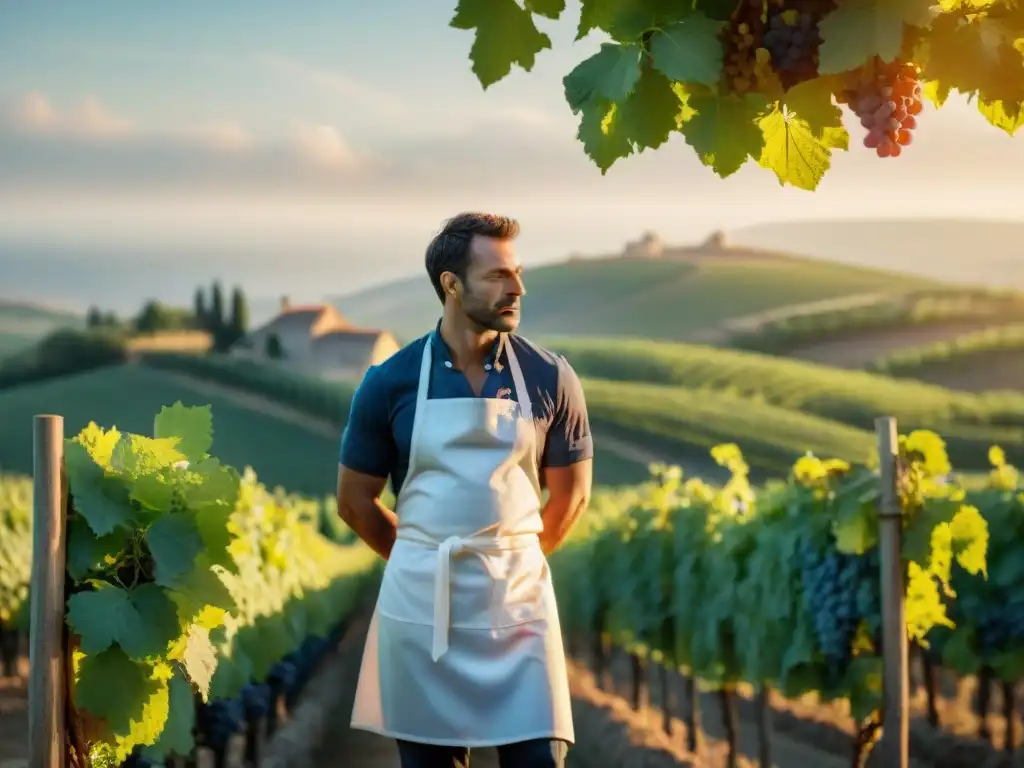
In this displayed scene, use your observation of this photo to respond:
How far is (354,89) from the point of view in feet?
38.2

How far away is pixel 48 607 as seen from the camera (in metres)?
1.72

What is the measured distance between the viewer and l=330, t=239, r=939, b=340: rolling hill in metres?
12.5

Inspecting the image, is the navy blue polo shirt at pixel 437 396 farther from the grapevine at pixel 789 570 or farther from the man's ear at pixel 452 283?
the grapevine at pixel 789 570

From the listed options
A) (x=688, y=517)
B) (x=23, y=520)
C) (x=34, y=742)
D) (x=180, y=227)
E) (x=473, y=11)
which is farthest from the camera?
(x=180, y=227)

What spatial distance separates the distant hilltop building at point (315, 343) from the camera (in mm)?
12352

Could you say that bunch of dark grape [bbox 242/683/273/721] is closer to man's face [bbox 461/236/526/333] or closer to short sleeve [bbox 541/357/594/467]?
short sleeve [bbox 541/357/594/467]

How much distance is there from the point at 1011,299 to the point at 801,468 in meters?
9.02

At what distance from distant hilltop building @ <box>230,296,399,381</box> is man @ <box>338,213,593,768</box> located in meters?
10.4

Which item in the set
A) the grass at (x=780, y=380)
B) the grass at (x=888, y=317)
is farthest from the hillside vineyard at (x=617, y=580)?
the grass at (x=888, y=317)

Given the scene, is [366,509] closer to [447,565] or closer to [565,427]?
[447,565]

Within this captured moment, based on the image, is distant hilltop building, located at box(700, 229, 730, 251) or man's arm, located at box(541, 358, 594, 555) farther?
distant hilltop building, located at box(700, 229, 730, 251)

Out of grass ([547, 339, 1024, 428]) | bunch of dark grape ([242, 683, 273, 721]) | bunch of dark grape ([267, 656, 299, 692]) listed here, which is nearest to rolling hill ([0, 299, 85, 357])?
grass ([547, 339, 1024, 428])

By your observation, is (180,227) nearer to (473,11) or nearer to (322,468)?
(322,468)

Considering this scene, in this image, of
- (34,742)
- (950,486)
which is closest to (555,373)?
(34,742)
